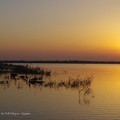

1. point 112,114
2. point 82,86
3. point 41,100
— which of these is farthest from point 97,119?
point 82,86

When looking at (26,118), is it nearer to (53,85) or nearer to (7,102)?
(7,102)

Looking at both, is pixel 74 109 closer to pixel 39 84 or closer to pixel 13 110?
pixel 13 110

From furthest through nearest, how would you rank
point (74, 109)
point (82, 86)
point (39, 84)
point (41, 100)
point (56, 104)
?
point (39, 84), point (82, 86), point (41, 100), point (56, 104), point (74, 109)

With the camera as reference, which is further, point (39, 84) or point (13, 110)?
point (39, 84)

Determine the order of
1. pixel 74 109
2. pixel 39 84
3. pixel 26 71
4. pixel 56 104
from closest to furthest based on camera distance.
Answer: pixel 74 109 < pixel 56 104 < pixel 39 84 < pixel 26 71

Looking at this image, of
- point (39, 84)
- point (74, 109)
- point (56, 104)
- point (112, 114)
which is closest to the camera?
point (112, 114)

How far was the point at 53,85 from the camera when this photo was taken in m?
29.4

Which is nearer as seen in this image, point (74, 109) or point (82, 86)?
point (74, 109)

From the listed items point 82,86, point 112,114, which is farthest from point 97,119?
point 82,86

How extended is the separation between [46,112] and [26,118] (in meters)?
1.95

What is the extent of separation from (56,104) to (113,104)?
3.40 m

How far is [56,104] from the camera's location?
19062 millimetres

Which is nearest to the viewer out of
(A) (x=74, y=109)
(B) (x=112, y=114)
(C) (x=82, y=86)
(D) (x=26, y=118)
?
(D) (x=26, y=118)

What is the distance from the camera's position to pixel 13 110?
1681 cm
